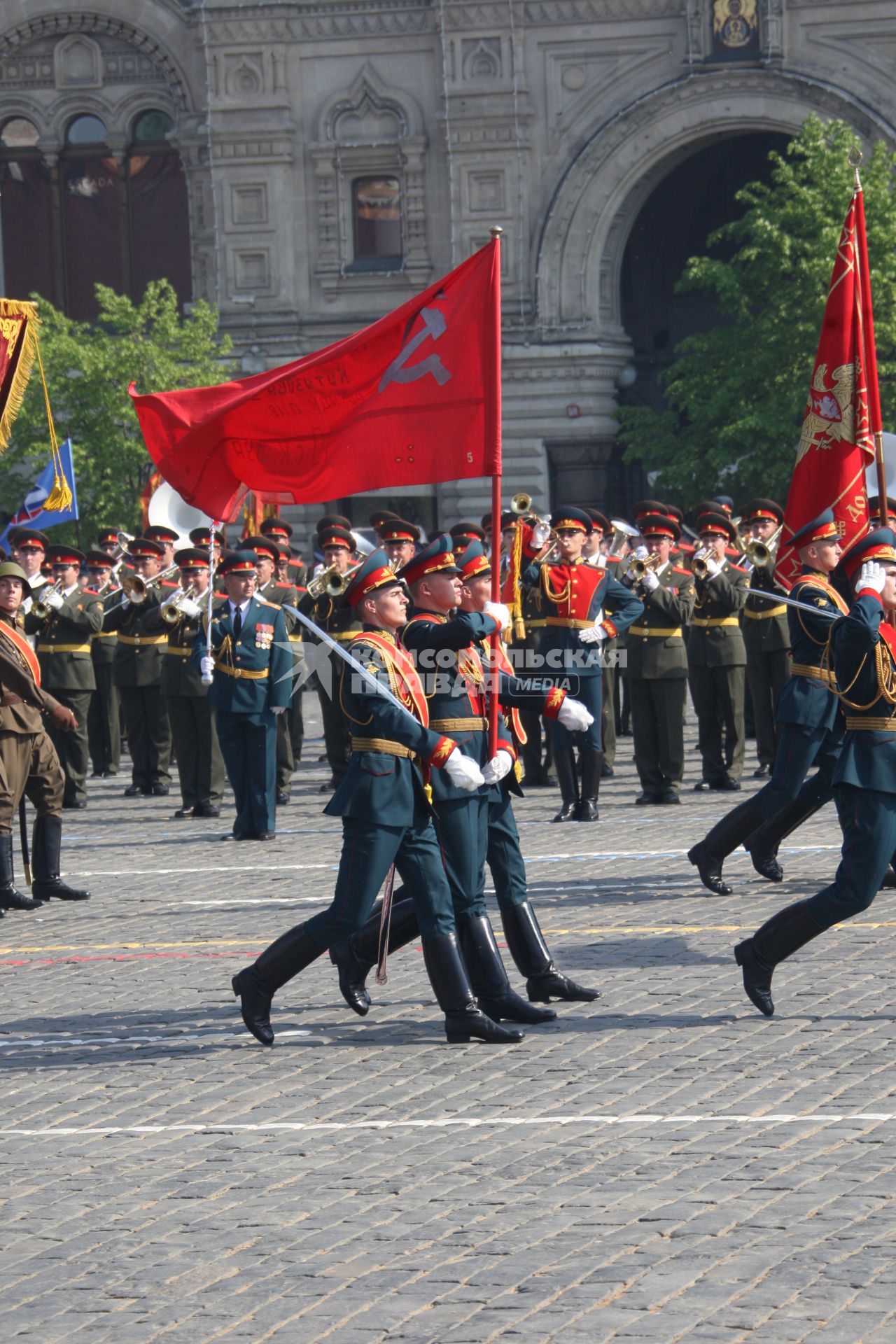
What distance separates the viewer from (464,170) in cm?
3622

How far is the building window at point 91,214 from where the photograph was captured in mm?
38719

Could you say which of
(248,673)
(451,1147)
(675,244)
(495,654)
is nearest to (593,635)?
(248,673)

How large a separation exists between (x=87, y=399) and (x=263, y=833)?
20753mm

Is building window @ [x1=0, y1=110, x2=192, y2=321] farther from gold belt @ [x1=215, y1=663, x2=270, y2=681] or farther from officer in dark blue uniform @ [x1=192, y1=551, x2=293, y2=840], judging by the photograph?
gold belt @ [x1=215, y1=663, x2=270, y2=681]

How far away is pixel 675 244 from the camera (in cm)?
3962

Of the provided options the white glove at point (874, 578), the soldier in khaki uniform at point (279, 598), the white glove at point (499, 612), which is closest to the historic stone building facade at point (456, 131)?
the soldier in khaki uniform at point (279, 598)

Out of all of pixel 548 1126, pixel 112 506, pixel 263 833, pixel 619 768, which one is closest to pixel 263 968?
pixel 548 1126

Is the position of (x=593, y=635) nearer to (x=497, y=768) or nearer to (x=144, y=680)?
(x=144, y=680)

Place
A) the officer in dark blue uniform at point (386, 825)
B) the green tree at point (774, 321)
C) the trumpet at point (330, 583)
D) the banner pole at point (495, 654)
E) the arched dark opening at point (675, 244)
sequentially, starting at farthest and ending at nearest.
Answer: the arched dark opening at point (675, 244) < the green tree at point (774, 321) < the trumpet at point (330, 583) < the banner pole at point (495, 654) < the officer in dark blue uniform at point (386, 825)

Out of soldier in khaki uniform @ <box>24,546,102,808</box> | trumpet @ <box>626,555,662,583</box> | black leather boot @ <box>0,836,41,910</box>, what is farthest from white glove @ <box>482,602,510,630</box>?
soldier in khaki uniform @ <box>24,546,102,808</box>

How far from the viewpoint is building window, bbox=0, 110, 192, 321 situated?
38.7 meters

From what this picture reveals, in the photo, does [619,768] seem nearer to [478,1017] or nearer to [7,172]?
[478,1017]

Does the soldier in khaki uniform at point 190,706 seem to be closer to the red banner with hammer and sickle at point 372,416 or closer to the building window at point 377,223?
the red banner with hammer and sickle at point 372,416

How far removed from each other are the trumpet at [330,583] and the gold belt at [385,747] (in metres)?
7.66
